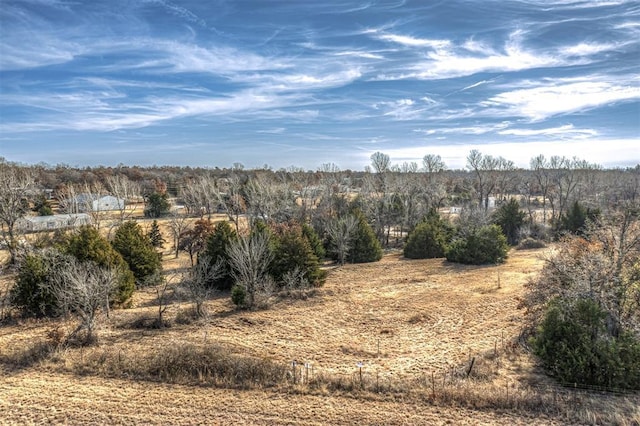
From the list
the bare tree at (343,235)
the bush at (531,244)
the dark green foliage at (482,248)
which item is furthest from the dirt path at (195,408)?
the bush at (531,244)

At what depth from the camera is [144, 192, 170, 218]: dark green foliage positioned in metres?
67.1

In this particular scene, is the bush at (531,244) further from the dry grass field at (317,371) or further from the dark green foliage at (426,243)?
the dry grass field at (317,371)

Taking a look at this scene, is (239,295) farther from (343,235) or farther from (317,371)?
(343,235)

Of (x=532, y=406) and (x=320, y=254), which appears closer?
(x=532, y=406)

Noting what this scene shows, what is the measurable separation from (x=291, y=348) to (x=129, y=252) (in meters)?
17.7

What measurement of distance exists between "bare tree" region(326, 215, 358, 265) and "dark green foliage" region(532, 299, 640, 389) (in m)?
24.0

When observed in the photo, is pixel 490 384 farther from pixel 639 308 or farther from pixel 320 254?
pixel 320 254

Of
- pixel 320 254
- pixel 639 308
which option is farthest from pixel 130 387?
pixel 320 254

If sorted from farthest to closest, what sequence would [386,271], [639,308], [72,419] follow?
[386,271] → [639,308] → [72,419]

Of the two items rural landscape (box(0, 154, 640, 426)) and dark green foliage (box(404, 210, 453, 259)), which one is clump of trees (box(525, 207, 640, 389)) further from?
dark green foliage (box(404, 210, 453, 259))

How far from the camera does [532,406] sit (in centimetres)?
1377

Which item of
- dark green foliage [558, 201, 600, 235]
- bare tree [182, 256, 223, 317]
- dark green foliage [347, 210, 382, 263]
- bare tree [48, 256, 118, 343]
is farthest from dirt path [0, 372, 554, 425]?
dark green foliage [558, 201, 600, 235]

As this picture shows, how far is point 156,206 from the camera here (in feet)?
221

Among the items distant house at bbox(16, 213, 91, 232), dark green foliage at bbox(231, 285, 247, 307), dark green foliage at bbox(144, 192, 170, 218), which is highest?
dark green foliage at bbox(144, 192, 170, 218)
